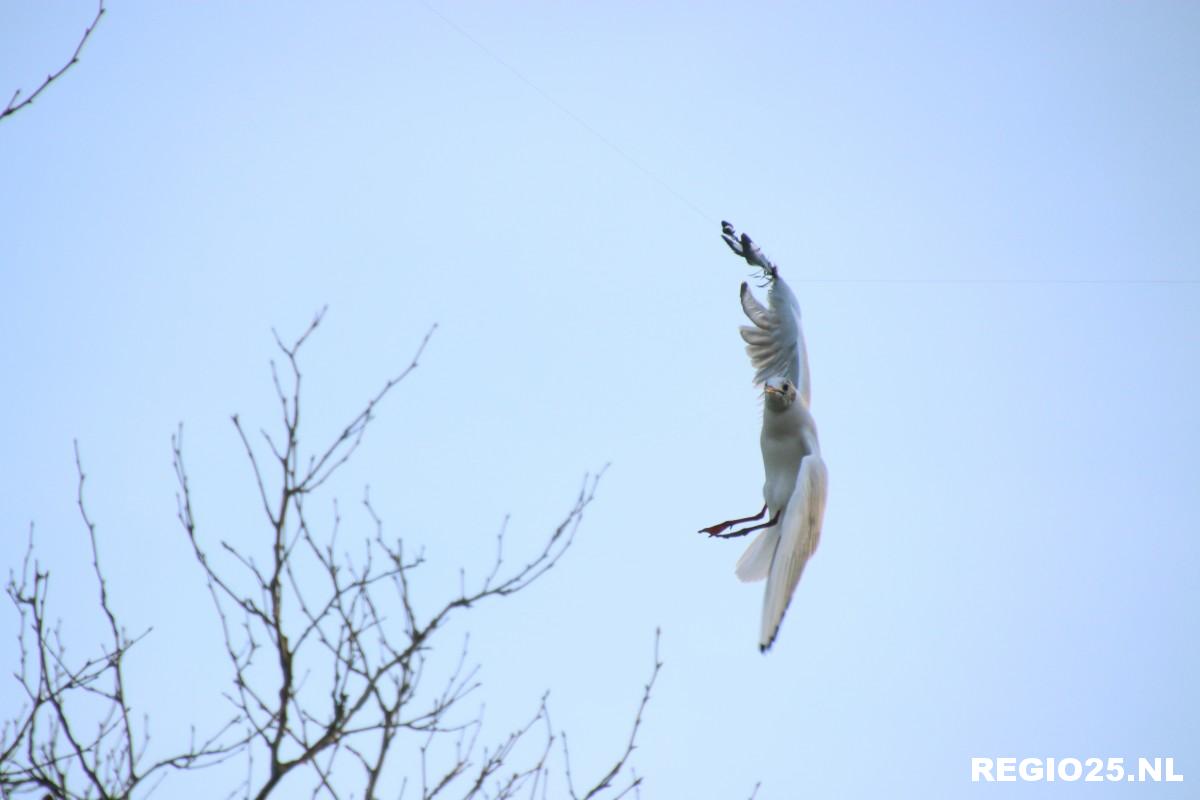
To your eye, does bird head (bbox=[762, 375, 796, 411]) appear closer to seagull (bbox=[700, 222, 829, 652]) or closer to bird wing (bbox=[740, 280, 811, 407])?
seagull (bbox=[700, 222, 829, 652])

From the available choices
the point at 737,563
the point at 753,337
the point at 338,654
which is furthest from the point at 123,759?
the point at 753,337

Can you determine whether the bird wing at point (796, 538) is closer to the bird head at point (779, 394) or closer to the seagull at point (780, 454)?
→ the seagull at point (780, 454)

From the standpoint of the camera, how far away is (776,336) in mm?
5078

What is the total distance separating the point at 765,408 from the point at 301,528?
5.76 feet

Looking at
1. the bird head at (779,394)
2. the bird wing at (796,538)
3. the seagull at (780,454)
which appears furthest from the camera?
the bird head at (779,394)

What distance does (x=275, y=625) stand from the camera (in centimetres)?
357

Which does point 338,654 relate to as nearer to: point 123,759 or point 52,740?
point 123,759

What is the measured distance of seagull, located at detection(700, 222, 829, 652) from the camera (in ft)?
14.4

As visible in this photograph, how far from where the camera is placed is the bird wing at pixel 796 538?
4.25 metres

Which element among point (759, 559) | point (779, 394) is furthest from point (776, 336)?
point (759, 559)

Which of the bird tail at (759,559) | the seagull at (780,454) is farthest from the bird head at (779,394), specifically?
the bird tail at (759,559)

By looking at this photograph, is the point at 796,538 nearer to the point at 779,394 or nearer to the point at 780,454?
the point at 780,454

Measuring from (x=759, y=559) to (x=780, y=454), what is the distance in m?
0.38

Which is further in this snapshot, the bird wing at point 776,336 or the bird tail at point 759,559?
the bird wing at point 776,336
